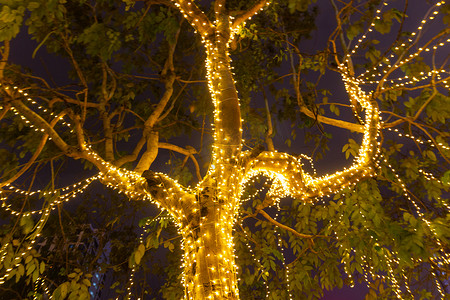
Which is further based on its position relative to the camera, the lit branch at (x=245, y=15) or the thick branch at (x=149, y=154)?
the lit branch at (x=245, y=15)

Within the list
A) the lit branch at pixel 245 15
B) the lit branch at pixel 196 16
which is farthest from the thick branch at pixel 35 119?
the lit branch at pixel 245 15

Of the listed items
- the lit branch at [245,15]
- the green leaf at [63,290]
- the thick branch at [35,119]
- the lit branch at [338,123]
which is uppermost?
the lit branch at [245,15]

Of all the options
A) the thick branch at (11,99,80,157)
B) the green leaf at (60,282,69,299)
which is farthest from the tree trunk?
the thick branch at (11,99,80,157)

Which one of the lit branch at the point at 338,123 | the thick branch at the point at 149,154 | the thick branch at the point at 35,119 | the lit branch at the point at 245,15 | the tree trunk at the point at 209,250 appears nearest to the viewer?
the tree trunk at the point at 209,250

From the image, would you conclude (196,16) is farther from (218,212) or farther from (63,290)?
(63,290)

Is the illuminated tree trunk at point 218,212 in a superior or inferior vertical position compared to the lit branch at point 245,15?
inferior

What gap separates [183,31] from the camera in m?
5.25

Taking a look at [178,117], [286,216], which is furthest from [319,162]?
[178,117]

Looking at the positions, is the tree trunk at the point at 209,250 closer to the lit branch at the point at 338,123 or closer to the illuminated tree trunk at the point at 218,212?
the illuminated tree trunk at the point at 218,212

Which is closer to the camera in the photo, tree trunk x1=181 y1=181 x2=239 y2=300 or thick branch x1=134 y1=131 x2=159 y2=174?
tree trunk x1=181 y1=181 x2=239 y2=300

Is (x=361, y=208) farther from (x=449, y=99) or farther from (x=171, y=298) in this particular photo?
(x=171, y=298)

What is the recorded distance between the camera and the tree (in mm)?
2455

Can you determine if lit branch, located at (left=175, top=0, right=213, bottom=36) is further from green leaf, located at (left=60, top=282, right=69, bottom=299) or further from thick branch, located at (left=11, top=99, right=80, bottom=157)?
green leaf, located at (left=60, top=282, right=69, bottom=299)

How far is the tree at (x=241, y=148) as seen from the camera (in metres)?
2.46
